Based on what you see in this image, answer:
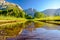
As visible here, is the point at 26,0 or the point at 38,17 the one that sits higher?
the point at 26,0

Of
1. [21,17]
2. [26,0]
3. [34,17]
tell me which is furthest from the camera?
[34,17]

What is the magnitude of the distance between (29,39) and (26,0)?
7349 millimetres

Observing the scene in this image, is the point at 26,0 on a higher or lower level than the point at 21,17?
higher

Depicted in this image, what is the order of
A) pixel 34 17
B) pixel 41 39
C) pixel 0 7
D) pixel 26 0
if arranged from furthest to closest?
pixel 0 7, pixel 34 17, pixel 26 0, pixel 41 39

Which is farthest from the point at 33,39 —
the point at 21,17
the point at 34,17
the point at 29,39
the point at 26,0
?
the point at 34,17

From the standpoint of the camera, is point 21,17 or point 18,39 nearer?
point 18,39

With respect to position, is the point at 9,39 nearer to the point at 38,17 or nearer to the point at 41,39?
the point at 41,39

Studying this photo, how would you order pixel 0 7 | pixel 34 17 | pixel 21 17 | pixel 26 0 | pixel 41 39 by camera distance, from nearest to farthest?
1. pixel 41 39
2. pixel 26 0
3. pixel 21 17
4. pixel 34 17
5. pixel 0 7

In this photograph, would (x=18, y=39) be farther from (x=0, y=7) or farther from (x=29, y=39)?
(x=0, y=7)

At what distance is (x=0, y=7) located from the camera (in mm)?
34312

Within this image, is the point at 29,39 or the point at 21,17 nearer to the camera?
the point at 29,39

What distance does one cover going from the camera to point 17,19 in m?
23.5

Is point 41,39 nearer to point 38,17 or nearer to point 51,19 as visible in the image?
point 51,19

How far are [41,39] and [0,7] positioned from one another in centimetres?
3035
